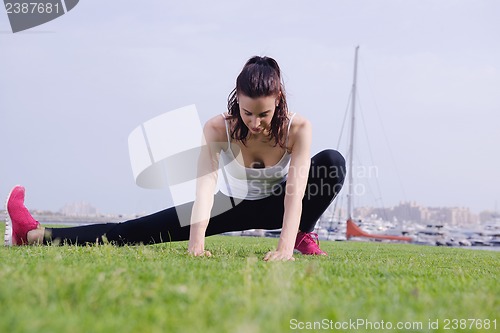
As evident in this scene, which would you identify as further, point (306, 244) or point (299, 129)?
point (306, 244)

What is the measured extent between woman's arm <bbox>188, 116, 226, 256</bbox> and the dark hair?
0.18 metres

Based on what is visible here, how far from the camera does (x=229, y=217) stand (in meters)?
5.81

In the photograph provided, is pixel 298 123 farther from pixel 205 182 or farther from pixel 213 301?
pixel 213 301

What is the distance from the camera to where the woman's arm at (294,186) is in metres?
4.36

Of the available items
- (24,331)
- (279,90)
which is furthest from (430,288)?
(279,90)

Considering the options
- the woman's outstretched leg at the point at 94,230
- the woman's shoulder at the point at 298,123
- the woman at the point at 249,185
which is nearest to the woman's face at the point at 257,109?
the woman at the point at 249,185

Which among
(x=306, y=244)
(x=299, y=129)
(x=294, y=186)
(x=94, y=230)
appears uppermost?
(x=299, y=129)

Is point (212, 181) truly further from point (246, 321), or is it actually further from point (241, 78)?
point (246, 321)

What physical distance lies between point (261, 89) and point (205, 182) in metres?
1.11

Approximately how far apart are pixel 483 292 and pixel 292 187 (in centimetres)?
222

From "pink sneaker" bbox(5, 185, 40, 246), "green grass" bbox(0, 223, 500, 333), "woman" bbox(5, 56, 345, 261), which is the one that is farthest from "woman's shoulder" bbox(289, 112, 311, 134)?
"pink sneaker" bbox(5, 185, 40, 246)

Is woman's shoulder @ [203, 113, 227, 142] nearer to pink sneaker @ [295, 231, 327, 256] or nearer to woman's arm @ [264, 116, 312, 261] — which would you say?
woman's arm @ [264, 116, 312, 261]

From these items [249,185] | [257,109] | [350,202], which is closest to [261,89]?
[257,109]

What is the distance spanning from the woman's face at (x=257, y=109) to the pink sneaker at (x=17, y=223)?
268cm
